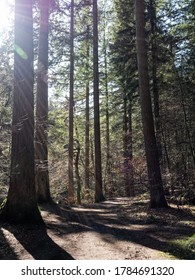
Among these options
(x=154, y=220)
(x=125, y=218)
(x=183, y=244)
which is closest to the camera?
(x=183, y=244)

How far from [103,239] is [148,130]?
5.83 m

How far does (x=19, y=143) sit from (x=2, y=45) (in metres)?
10.3

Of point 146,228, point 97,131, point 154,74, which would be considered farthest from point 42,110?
point 146,228

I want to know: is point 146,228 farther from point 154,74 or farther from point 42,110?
point 154,74

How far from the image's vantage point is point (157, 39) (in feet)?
55.9

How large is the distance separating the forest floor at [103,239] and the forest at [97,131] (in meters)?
0.02

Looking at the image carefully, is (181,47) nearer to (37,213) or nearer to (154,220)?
(154,220)

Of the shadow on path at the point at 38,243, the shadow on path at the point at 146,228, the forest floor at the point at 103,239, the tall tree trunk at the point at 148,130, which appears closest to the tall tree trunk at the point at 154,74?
the tall tree trunk at the point at 148,130

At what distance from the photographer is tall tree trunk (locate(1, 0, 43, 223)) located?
7988mm

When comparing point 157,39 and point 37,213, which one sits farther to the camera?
point 157,39

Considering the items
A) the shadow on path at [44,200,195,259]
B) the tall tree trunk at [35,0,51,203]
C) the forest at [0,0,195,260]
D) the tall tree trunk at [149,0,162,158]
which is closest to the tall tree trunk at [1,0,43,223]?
the forest at [0,0,195,260]

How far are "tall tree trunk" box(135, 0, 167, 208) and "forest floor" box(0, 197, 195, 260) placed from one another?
5.86ft

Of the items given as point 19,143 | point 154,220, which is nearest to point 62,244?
point 19,143

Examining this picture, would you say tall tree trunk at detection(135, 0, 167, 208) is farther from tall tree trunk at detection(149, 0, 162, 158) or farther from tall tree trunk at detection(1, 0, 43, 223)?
tall tree trunk at detection(1, 0, 43, 223)
